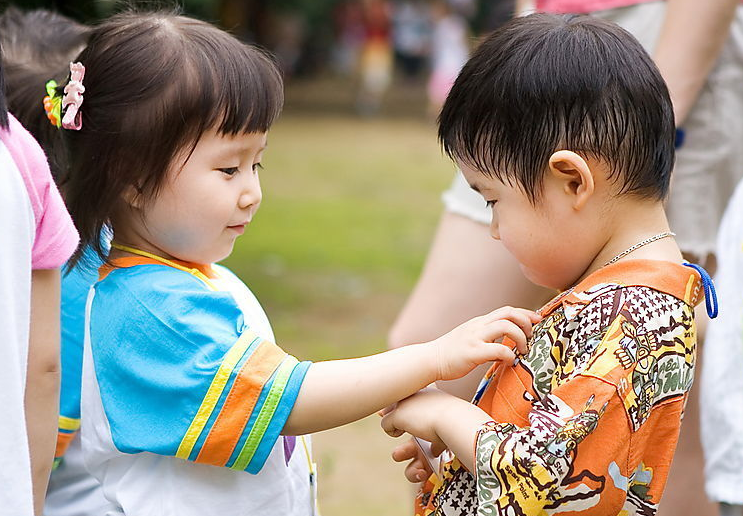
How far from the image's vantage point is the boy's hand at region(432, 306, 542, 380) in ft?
6.08

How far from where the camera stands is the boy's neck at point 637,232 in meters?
1.88

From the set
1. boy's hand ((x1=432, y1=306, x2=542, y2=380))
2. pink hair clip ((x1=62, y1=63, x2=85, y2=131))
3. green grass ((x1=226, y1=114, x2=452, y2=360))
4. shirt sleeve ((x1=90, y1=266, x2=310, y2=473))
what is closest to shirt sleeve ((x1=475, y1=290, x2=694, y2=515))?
boy's hand ((x1=432, y1=306, x2=542, y2=380))

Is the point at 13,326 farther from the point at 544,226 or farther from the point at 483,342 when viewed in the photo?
the point at 544,226

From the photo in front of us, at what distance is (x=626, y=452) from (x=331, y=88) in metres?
20.7

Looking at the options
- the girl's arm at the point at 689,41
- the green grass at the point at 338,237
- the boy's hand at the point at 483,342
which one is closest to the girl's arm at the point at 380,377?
the boy's hand at the point at 483,342

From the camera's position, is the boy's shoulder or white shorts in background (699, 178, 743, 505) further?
white shorts in background (699, 178, 743, 505)

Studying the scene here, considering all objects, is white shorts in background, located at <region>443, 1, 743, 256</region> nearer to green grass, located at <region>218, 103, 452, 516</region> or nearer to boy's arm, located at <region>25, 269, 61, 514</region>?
boy's arm, located at <region>25, 269, 61, 514</region>

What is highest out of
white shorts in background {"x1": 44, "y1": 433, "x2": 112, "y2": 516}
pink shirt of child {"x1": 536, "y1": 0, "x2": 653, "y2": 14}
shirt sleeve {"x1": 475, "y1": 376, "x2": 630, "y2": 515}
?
pink shirt of child {"x1": 536, "y1": 0, "x2": 653, "y2": 14}

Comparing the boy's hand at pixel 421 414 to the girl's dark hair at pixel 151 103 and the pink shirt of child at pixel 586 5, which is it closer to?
the girl's dark hair at pixel 151 103

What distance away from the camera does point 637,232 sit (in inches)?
74.7

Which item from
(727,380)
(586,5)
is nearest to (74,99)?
(586,5)

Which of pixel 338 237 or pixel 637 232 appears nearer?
pixel 637 232

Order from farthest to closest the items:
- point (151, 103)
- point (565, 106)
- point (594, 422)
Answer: point (151, 103) → point (565, 106) → point (594, 422)

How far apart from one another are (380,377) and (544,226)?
39 centimetres
